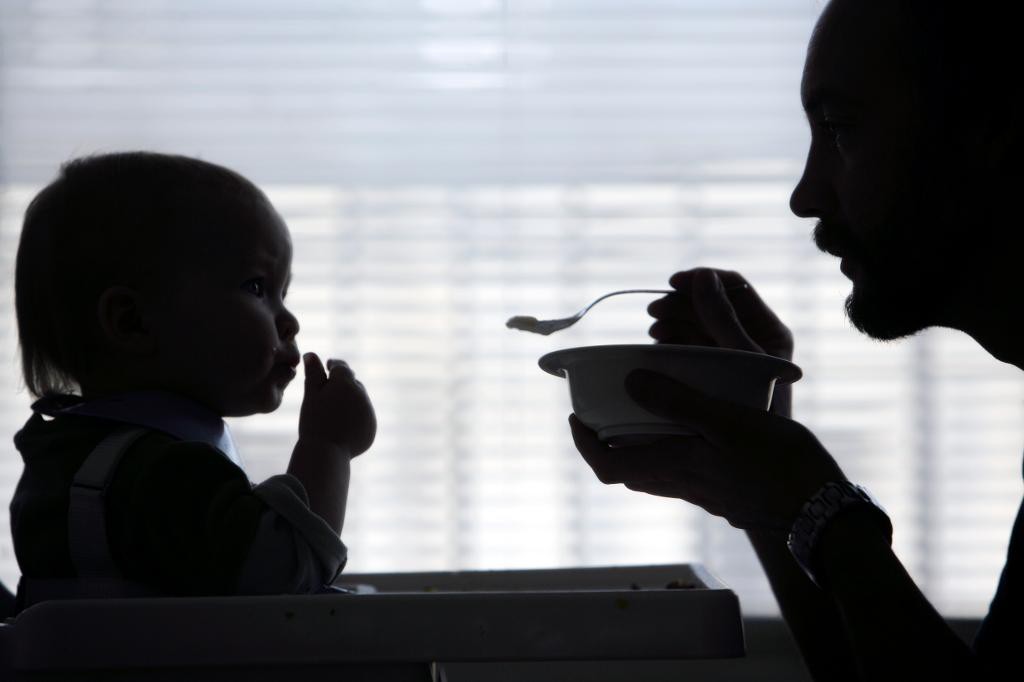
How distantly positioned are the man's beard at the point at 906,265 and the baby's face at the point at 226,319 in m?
0.61

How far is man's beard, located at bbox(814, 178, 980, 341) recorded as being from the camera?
950 mm

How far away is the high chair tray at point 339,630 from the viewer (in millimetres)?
591

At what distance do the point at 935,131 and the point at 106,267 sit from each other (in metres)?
0.83

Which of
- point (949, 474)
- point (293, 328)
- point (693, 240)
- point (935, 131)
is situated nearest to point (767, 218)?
point (693, 240)

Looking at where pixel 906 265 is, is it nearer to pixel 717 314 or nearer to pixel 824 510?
pixel 717 314

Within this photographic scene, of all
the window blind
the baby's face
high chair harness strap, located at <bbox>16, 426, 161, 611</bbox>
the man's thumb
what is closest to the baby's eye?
the baby's face

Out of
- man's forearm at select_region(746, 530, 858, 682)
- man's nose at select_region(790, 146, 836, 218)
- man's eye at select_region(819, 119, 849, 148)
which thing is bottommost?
man's forearm at select_region(746, 530, 858, 682)

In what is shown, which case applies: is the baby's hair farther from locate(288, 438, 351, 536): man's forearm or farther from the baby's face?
locate(288, 438, 351, 536): man's forearm

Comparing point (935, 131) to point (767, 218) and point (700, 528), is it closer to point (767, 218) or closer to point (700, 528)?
point (767, 218)

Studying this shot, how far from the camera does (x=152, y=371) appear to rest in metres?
0.92

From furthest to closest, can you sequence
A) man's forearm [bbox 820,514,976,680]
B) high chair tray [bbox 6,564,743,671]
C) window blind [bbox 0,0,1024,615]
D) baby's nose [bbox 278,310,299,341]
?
window blind [bbox 0,0,1024,615] → baby's nose [bbox 278,310,299,341] → man's forearm [bbox 820,514,976,680] → high chair tray [bbox 6,564,743,671]

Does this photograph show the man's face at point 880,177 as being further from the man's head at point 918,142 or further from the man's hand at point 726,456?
the man's hand at point 726,456

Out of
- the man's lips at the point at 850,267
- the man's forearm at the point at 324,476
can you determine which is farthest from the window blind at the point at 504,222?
the man's forearm at the point at 324,476

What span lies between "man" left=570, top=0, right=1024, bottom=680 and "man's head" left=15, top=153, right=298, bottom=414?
0.36 meters
